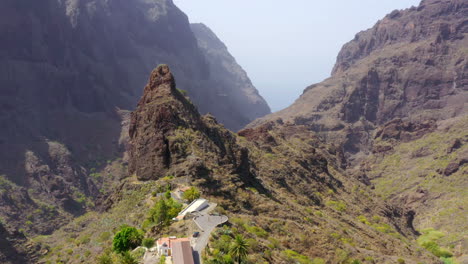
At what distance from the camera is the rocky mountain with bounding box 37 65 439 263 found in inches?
2237

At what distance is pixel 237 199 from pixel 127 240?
68.4 ft

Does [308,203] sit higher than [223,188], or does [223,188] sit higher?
[223,188]

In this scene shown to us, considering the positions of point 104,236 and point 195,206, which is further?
point 104,236

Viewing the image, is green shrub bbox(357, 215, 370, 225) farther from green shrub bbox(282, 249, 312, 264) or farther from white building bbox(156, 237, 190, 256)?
white building bbox(156, 237, 190, 256)

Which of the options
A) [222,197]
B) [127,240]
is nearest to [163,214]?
[127,240]

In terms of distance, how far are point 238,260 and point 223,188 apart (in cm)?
2378

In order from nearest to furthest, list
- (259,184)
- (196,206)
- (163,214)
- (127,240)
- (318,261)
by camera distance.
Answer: (127,240) < (163,214) < (196,206) < (318,261) < (259,184)

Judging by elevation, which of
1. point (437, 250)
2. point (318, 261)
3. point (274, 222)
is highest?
point (274, 222)

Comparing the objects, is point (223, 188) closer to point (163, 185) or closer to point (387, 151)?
point (163, 185)

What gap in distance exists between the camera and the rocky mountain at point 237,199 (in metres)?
56.8

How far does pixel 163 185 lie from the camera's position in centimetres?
6372

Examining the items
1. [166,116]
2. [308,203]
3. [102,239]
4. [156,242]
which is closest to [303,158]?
[308,203]

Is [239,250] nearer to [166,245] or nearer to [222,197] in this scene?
[166,245]

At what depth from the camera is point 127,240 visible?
46.5 meters
